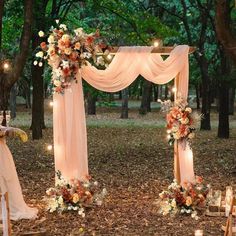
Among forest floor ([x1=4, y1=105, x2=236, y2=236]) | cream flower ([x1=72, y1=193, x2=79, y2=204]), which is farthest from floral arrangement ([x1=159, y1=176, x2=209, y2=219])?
cream flower ([x1=72, y1=193, x2=79, y2=204])

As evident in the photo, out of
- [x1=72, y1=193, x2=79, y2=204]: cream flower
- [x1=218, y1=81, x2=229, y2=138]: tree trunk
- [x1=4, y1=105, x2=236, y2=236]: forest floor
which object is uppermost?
[x1=218, y1=81, x2=229, y2=138]: tree trunk

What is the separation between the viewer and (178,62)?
391 inches

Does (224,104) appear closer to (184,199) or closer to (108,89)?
(108,89)

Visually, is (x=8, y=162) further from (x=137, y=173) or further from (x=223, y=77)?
(x=223, y=77)

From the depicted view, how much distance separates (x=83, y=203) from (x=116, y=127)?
50.5ft

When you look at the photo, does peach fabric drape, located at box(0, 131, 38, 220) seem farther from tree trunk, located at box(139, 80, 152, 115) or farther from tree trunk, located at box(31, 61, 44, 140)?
tree trunk, located at box(139, 80, 152, 115)

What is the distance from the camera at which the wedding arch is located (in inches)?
378

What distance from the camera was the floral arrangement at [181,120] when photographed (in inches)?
377

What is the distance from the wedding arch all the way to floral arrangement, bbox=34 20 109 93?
0.62 feet

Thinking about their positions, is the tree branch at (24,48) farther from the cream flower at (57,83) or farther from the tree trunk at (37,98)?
the tree trunk at (37,98)

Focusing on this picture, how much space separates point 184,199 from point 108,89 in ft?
8.15

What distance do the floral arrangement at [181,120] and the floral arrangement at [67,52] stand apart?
1.52 metres

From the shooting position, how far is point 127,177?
12273 mm

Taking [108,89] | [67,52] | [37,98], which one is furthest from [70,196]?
[37,98]
